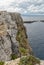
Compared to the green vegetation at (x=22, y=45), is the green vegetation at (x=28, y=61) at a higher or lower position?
higher

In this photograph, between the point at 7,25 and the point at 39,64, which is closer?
the point at 39,64

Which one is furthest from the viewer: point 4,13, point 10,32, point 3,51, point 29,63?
point 4,13

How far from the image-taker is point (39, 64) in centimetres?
1367

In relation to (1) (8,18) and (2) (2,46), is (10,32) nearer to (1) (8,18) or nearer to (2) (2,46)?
(2) (2,46)

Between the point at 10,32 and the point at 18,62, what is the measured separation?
7.18 m

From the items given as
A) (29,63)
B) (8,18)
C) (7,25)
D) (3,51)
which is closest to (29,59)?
(29,63)

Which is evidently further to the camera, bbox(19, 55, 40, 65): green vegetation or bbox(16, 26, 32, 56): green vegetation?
bbox(16, 26, 32, 56): green vegetation

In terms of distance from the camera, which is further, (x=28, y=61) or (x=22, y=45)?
(x=22, y=45)

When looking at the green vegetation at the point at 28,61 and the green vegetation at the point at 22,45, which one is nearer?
the green vegetation at the point at 28,61

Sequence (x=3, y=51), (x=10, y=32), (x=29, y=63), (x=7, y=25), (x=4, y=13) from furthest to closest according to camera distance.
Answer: (x=4, y=13) → (x=7, y=25) → (x=10, y=32) → (x=3, y=51) → (x=29, y=63)

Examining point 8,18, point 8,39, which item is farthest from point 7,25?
point 8,39

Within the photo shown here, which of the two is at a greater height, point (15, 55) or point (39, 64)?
point (39, 64)

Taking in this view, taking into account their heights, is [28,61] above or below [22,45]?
above

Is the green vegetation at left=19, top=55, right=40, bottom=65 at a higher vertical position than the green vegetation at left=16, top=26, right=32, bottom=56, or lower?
higher
